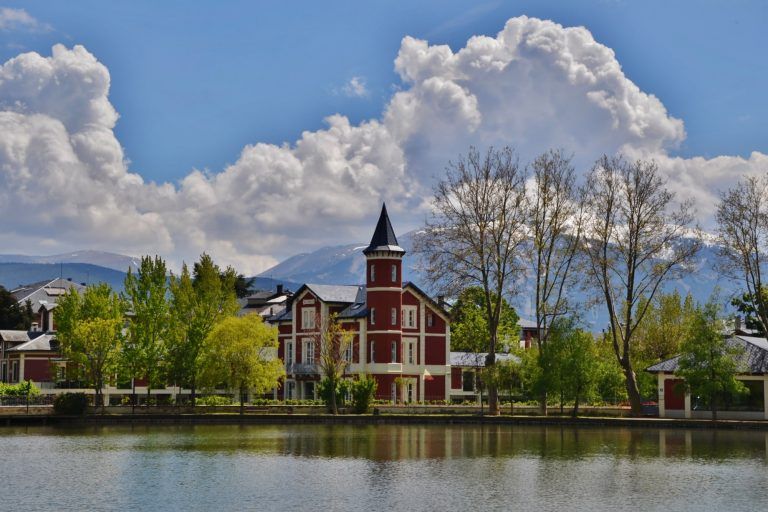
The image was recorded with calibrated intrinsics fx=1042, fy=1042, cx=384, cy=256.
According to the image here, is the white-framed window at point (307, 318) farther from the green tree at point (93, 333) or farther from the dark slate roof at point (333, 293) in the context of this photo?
the green tree at point (93, 333)

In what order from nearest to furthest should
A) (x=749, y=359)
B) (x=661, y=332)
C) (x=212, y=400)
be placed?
(x=749, y=359), (x=212, y=400), (x=661, y=332)

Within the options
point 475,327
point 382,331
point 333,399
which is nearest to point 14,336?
point 382,331

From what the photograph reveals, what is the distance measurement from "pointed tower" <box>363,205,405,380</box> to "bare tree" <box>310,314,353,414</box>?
2373 millimetres

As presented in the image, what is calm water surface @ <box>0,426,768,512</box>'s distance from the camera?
31047 mm

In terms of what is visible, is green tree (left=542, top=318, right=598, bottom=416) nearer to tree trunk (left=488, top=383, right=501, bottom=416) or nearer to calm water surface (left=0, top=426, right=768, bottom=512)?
tree trunk (left=488, top=383, right=501, bottom=416)

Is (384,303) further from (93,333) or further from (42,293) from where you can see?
(42,293)

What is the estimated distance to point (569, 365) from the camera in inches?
2689

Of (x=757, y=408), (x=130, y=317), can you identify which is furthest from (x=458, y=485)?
(x=130, y=317)

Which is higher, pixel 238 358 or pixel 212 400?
pixel 238 358

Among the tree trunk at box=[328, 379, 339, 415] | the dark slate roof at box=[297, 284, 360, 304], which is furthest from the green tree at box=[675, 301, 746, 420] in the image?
the dark slate roof at box=[297, 284, 360, 304]

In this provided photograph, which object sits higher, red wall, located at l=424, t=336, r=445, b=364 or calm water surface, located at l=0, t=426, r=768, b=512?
red wall, located at l=424, t=336, r=445, b=364

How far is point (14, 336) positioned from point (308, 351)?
90.1ft

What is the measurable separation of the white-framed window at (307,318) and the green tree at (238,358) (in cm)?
1413

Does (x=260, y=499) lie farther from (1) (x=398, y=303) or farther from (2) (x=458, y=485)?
(1) (x=398, y=303)
